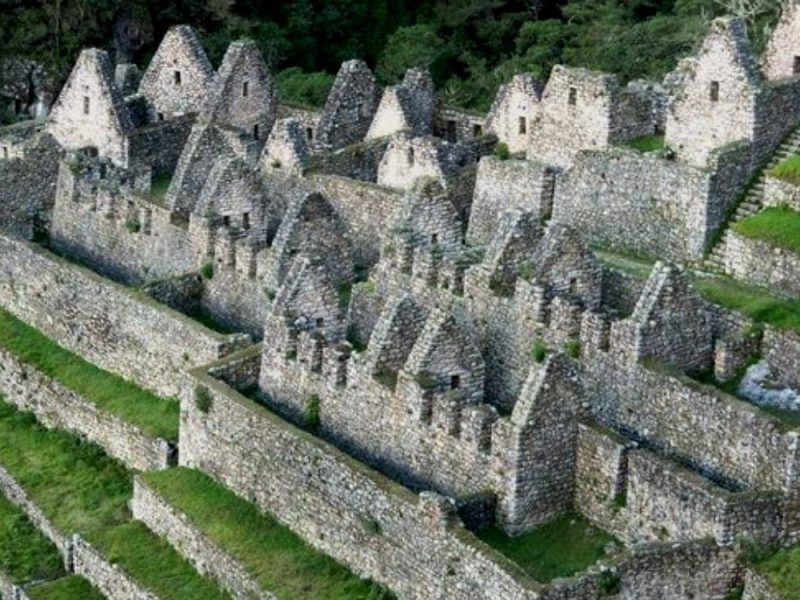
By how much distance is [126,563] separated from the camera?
3800 centimetres

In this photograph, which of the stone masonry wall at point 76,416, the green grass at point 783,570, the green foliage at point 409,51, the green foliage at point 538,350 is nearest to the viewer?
the green grass at point 783,570

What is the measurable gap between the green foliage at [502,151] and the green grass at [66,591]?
36.5ft

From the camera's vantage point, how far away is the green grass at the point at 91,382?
41.5 metres

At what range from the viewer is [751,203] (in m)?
40.6

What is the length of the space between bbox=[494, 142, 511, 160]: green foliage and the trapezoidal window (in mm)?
4624

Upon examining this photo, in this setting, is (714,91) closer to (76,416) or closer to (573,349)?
(573,349)

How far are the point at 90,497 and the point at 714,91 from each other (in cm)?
1165

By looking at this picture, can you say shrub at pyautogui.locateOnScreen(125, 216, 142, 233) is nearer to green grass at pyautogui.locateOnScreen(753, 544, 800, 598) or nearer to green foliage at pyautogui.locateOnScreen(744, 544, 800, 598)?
green foliage at pyautogui.locateOnScreen(744, 544, 800, 598)

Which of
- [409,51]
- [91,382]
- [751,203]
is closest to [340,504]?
[91,382]

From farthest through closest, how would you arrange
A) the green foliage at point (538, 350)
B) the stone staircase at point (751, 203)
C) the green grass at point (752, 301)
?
the stone staircase at point (751, 203) < the green grass at point (752, 301) < the green foliage at point (538, 350)

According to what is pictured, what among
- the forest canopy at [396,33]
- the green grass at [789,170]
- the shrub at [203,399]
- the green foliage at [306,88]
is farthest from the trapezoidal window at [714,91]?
the green foliage at [306,88]

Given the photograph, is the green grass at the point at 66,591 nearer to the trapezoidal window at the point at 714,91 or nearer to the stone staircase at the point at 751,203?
the stone staircase at the point at 751,203

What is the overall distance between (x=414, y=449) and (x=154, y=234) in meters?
10.5

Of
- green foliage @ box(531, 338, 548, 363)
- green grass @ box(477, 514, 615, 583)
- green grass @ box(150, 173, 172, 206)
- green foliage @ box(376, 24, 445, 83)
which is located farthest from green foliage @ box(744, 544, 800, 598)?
green foliage @ box(376, 24, 445, 83)
